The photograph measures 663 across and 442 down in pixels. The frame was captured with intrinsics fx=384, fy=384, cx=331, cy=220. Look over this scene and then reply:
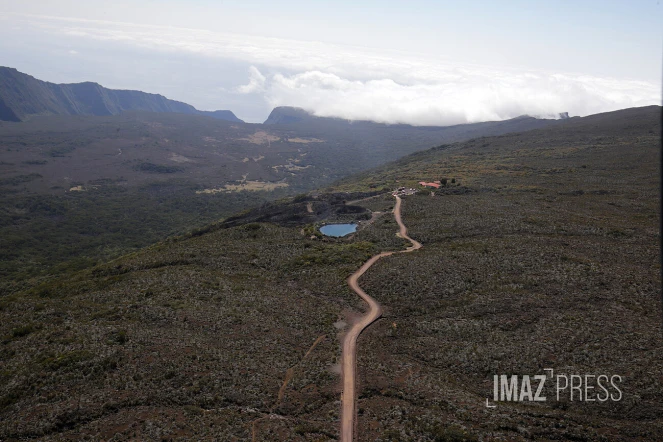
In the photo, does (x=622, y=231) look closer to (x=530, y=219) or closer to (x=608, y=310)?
(x=530, y=219)

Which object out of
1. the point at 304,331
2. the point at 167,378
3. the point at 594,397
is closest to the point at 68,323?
the point at 167,378

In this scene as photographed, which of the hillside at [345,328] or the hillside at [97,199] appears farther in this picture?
the hillside at [97,199]

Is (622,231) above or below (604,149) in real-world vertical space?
below

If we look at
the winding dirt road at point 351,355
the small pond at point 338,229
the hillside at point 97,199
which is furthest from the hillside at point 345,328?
the hillside at point 97,199

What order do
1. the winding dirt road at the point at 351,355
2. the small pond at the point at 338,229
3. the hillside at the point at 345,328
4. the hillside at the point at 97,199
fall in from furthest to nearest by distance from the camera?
1. the hillside at the point at 97,199
2. the small pond at the point at 338,229
3. the winding dirt road at the point at 351,355
4. the hillside at the point at 345,328

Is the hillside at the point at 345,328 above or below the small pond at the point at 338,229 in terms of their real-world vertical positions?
below

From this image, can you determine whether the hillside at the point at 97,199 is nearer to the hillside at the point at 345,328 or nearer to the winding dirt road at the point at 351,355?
the hillside at the point at 345,328

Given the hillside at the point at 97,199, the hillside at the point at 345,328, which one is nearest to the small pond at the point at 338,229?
the hillside at the point at 345,328

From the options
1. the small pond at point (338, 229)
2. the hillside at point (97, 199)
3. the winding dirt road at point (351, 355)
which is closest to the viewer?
the winding dirt road at point (351, 355)
